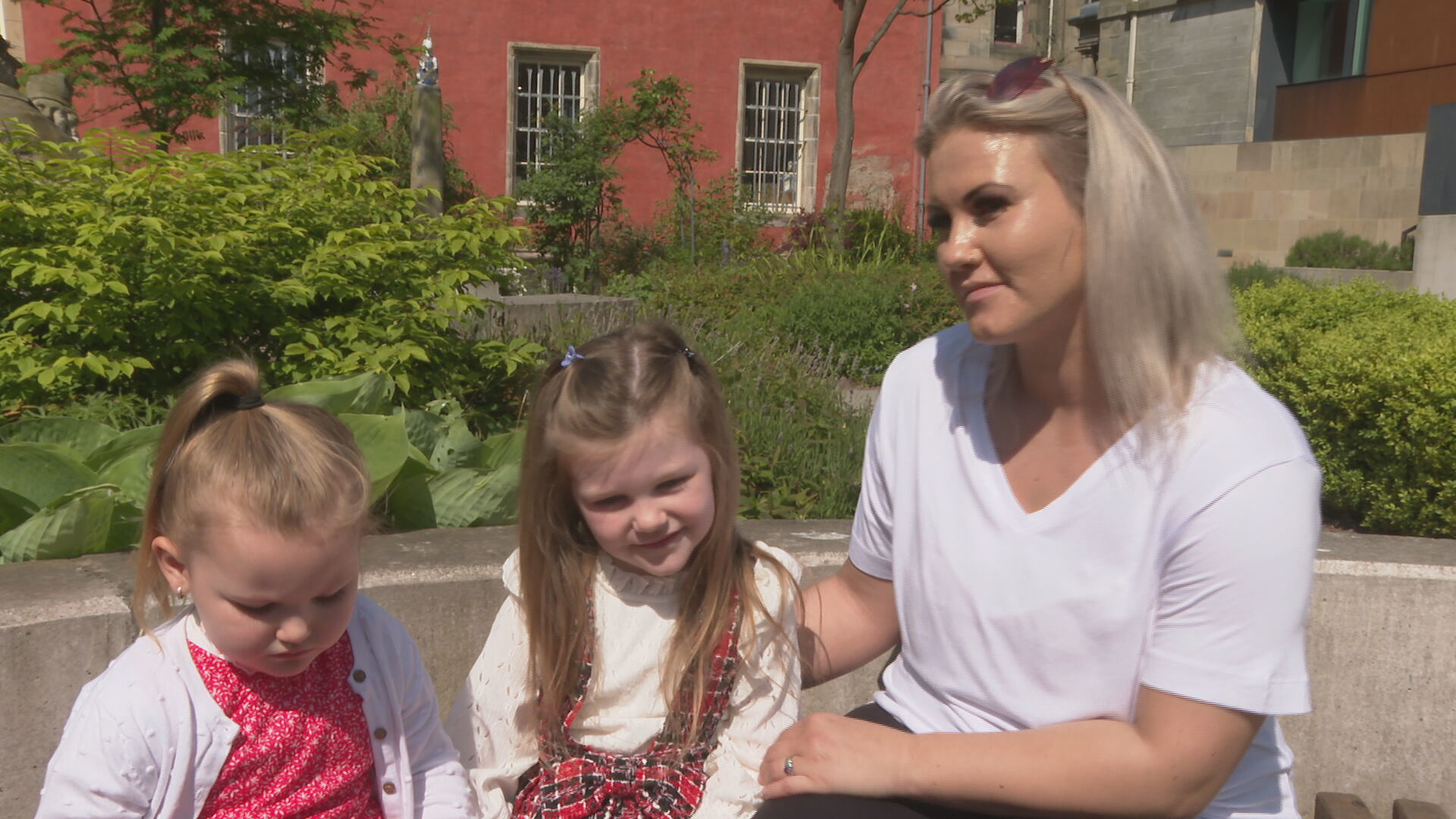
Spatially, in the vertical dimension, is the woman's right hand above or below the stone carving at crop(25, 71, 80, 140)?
below

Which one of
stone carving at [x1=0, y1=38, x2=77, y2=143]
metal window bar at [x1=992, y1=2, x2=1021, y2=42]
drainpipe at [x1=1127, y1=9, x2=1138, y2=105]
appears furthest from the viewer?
metal window bar at [x1=992, y1=2, x2=1021, y2=42]

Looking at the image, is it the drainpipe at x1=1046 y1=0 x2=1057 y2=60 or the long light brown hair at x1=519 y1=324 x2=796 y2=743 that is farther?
the drainpipe at x1=1046 y1=0 x2=1057 y2=60

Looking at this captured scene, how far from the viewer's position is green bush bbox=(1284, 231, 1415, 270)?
45.0 ft

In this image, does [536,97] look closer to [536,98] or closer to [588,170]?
[536,98]

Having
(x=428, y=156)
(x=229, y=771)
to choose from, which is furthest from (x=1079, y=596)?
(x=428, y=156)

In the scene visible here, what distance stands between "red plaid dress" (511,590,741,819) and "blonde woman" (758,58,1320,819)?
0.18m

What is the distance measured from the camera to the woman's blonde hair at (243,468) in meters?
1.70

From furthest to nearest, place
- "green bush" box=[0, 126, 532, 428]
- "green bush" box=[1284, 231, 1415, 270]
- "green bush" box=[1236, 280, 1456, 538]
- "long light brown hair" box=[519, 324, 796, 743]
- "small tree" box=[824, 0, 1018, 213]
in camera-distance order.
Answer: "green bush" box=[1284, 231, 1415, 270] → "small tree" box=[824, 0, 1018, 213] → "green bush" box=[1236, 280, 1456, 538] → "green bush" box=[0, 126, 532, 428] → "long light brown hair" box=[519, 324, 796, 743]

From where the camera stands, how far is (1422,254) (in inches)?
475

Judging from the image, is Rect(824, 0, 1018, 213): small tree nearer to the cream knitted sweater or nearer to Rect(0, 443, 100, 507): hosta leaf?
Rect(0, 443, 100, 507): hosta leaf

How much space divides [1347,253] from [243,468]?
15003mm

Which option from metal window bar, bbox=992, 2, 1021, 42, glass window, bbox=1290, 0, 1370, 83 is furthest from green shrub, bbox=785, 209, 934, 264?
metal window bar, bbox=992, 2, 1021, 42

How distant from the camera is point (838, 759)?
187 centimetres

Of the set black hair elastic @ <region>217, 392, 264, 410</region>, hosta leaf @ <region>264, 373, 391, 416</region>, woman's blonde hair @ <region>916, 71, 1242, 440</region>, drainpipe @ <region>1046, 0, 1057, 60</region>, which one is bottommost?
hosta leaf @ <region>264, 373, 391, 416</region>
